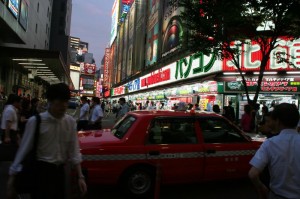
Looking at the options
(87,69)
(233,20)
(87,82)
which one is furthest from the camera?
(87,69)

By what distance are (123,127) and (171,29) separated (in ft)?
94.1

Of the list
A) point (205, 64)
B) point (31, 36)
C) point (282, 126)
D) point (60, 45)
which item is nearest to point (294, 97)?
point (205, 64)

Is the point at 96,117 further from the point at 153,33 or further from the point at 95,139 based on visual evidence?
the point at 153,33

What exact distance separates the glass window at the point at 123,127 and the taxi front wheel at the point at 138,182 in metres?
0.68

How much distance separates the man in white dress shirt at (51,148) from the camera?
2.82 metres

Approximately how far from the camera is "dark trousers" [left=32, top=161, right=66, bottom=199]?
281 centimetres

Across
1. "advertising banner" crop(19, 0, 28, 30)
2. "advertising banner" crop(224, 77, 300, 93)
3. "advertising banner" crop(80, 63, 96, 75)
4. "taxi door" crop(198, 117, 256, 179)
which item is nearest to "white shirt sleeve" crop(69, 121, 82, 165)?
"taxi door" crop(198, 117, 256, 179)

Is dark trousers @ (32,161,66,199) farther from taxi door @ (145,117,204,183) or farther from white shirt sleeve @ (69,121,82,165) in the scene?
taxi door @ (145,117,204,183)

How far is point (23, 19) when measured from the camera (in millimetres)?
25453

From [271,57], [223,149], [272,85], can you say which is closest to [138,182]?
[223,149]

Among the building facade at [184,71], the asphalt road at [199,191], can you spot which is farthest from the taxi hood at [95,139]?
the building facade at [184,71]

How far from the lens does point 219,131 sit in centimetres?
628

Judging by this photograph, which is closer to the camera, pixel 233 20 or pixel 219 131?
pixel 219 131

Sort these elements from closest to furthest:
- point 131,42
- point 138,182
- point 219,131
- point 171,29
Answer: point 138,182
point 219,131
point 171,29
point 131,42
